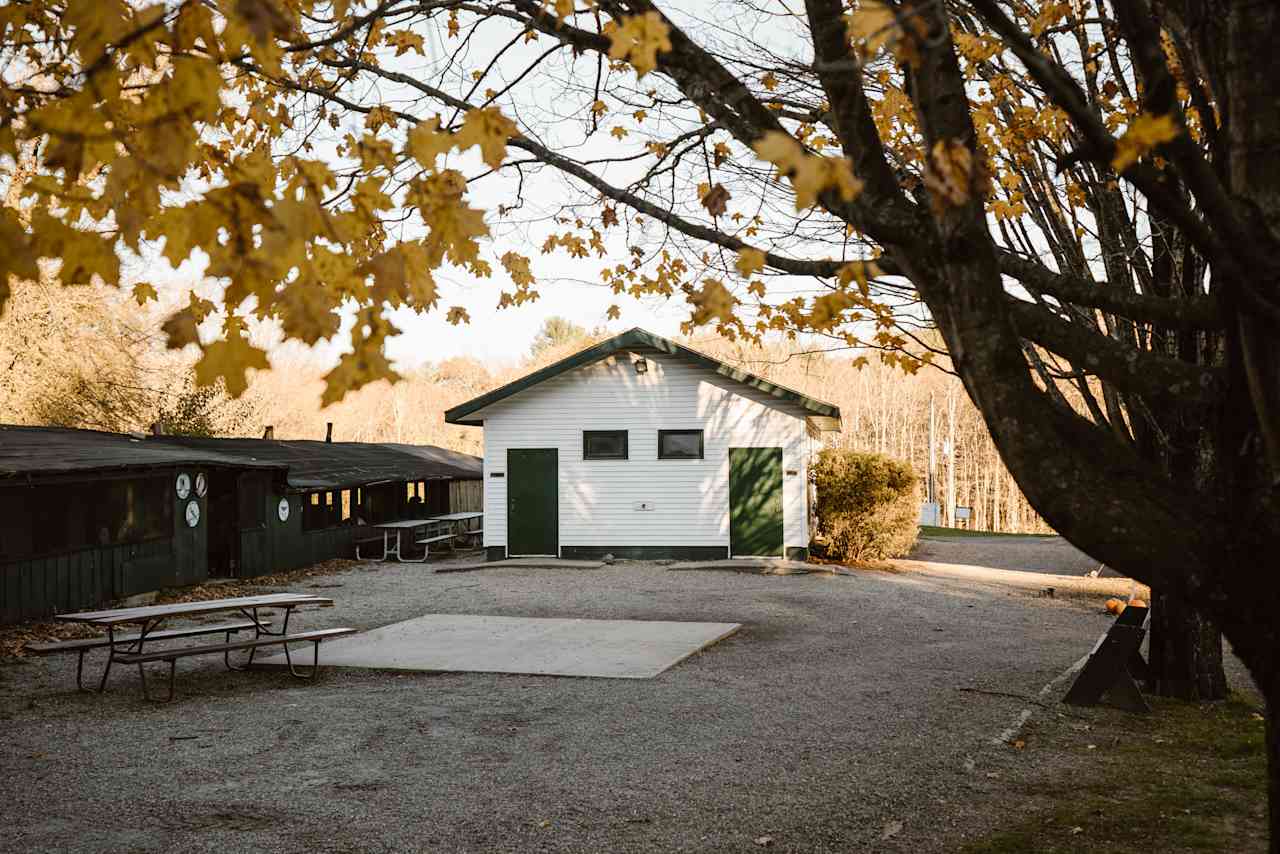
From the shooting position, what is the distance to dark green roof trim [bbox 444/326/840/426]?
22281 millimetres

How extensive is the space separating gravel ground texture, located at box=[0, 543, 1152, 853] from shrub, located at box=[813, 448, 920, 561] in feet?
31.2

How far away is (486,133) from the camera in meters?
3.30

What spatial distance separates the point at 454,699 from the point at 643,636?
396cm

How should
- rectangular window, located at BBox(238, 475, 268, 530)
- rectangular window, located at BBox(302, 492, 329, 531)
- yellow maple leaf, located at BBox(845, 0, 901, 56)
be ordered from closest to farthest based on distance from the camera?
yellow maple leaf, located at BBox(845, 0, 901, 56) → rectangular window, located at BBox(238, 475, 268, 530) → rectangular window, located at BBox(302, 492, 329, 531)

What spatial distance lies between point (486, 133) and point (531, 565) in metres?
19.0

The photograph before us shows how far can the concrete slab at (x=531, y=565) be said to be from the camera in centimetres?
2164

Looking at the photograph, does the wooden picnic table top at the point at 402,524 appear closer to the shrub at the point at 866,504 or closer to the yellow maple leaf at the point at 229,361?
the shrub at the point at 866,504

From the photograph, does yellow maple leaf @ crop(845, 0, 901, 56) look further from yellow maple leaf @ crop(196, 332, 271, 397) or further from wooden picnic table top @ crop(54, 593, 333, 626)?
wooden picnic table top @ crop(54, 593, 333, 626)

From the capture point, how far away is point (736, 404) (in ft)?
75.0

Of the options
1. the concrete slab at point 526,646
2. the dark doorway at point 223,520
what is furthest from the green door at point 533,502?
the concrete slab at point 526,646

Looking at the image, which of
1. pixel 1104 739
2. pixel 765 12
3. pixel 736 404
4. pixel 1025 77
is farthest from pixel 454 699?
pixel 736 404

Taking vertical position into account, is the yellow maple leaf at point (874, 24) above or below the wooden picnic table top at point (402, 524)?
above

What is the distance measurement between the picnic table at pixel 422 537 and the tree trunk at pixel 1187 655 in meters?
17.8

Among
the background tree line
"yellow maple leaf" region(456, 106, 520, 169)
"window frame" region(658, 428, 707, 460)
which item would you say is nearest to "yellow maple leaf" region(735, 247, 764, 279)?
"yellow maple leaf" region(456, 106, 520, 169)
